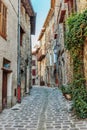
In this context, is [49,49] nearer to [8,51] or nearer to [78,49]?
[8,51]

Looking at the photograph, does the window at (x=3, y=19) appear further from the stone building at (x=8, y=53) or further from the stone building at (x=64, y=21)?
the stone building at (x=64, y=21)

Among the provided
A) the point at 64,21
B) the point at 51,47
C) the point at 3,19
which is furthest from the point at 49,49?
the point at 3,19

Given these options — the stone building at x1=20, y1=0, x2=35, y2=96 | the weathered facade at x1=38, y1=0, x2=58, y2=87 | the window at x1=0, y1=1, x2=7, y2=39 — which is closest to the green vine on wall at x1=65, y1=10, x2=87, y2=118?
the window at x1=0, y1=1, x2=7, y2=39

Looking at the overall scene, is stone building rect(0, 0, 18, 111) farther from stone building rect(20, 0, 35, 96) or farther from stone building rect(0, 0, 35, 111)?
stone building rect(20, 0, 35, 96)

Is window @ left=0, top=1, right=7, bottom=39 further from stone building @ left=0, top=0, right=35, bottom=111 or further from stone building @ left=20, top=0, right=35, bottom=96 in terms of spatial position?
stone building @ left=20, top=0, right=35, bottom=96

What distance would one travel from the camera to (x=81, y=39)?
852cm

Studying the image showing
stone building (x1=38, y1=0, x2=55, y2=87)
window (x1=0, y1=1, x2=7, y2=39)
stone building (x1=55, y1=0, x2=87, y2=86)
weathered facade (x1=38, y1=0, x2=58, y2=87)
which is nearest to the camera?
window (x1=0, y1=1, x2=7, y2=39)

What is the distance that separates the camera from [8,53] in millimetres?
10617

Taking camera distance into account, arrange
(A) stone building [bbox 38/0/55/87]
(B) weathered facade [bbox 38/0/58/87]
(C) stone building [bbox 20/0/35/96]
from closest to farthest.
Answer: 1. (C) stone building [bbox 20/0/35/96]
2. (B) weathered facade [bbox 38/0/58/87]
3. (A) stone building [bbox 38/0/55/87]

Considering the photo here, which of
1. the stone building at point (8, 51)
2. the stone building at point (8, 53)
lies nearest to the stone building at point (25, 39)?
the stone building at point (8, 51)

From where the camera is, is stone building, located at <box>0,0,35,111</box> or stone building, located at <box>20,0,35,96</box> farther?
stone building, located at <box>20,0,35,96</box>

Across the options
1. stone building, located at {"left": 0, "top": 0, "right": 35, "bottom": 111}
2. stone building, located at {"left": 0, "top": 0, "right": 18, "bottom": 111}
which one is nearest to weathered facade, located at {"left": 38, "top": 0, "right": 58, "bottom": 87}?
stone building, located at {"left": 0, "top": 0, "right": 35, "bottom": 111}

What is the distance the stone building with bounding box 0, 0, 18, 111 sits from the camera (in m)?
9.72

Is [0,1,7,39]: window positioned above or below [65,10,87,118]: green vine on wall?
above
